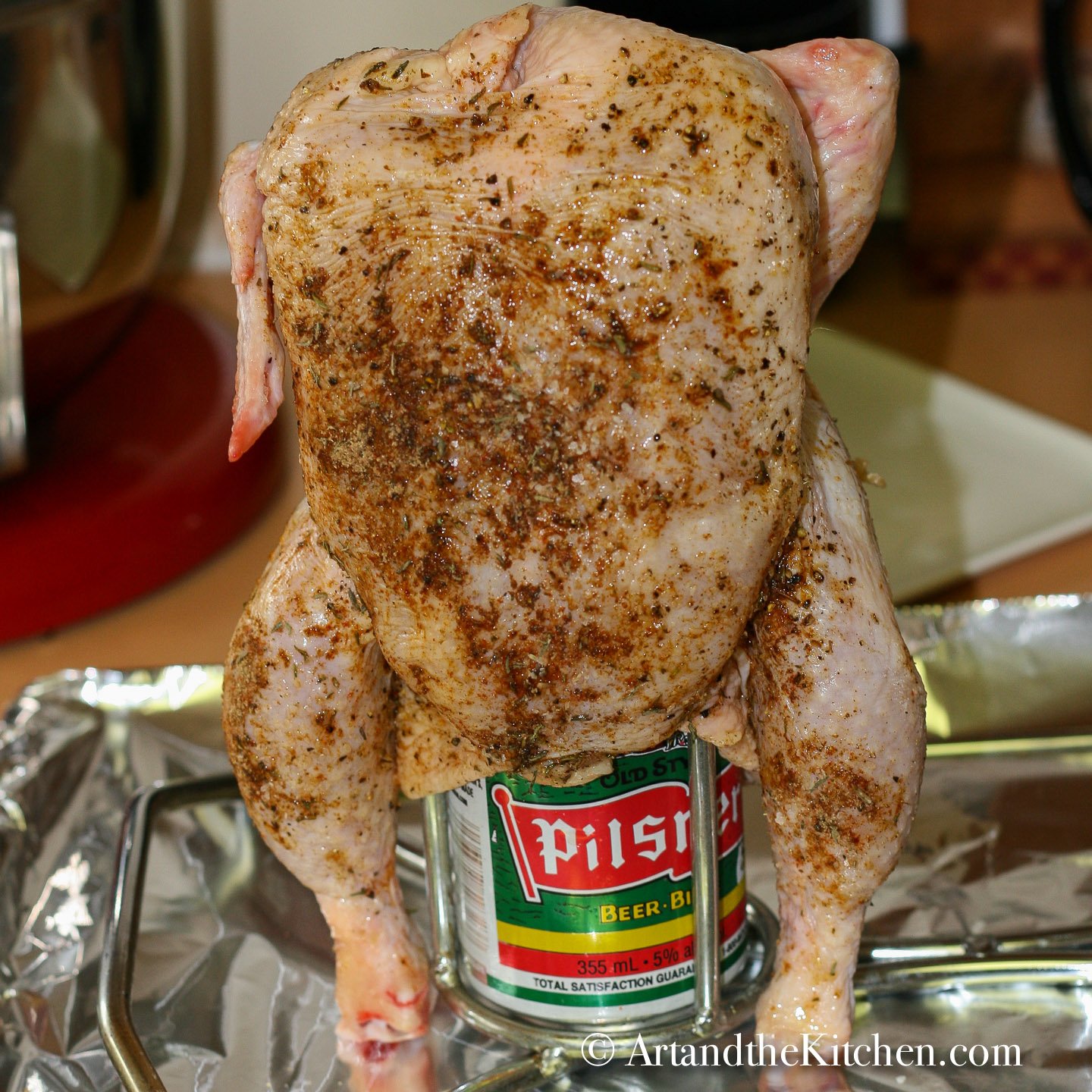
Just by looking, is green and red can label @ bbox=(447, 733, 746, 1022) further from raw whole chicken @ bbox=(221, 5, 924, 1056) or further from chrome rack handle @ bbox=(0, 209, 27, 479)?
chrome rack handle @ bbox=(0, 209, 27, 479)

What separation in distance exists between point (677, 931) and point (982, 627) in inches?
17.8

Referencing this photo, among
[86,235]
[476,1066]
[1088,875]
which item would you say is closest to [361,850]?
[476,1066]

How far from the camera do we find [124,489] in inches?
48.6

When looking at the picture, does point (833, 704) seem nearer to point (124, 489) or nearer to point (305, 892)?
point (305, 892)

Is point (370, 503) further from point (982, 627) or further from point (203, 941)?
point (982, 627)

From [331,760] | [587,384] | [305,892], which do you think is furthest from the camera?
[305,892]

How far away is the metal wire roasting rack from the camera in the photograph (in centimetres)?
70

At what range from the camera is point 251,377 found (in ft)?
2.09

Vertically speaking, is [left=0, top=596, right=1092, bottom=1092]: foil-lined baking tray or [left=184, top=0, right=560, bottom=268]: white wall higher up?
[left=184, top=0, right=560, bottom=268]: white wall

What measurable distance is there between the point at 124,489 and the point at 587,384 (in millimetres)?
769

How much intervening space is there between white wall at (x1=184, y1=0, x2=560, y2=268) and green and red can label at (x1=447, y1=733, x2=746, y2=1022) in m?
0.85

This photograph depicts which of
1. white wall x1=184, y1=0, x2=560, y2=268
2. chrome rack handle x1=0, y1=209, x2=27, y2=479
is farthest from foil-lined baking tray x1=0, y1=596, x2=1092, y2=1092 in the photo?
white wall x1=184, y1=0, x2=560, y2=268

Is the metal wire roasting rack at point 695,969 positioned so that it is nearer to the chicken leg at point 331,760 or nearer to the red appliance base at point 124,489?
the chicken leg at point 331,760

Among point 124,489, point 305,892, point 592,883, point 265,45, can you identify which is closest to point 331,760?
point 592,883
